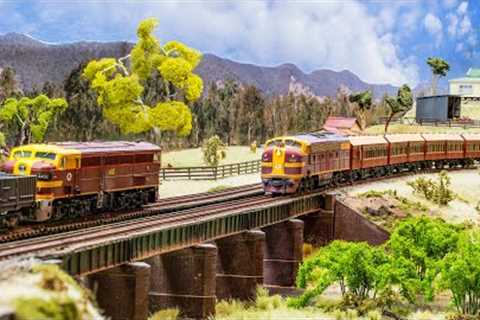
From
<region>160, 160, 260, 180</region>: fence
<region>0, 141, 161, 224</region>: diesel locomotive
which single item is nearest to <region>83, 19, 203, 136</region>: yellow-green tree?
<region>160, 160, 260, 180</region>: fence

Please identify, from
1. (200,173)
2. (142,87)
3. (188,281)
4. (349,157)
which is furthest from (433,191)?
(142,87)

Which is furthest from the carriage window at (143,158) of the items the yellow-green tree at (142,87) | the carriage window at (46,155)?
the yellow-green tree at (142,87)

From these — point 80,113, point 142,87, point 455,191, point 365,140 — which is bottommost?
point 455,191

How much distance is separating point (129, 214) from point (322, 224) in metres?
14.4

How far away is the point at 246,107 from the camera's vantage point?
13262cm

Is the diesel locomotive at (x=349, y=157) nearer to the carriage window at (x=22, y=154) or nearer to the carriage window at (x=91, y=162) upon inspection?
the carriage window at (x=91, y=162)

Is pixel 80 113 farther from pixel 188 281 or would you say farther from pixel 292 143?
pixel 188 281

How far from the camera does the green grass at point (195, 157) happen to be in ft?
285

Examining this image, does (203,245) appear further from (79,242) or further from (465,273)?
(465,273)

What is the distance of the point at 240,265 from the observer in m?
38.6

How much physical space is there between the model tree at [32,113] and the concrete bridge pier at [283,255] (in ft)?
129

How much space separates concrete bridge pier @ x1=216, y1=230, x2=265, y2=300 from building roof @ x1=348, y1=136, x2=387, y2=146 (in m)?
20.3

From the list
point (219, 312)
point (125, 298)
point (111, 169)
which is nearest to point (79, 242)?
point (125, 298)

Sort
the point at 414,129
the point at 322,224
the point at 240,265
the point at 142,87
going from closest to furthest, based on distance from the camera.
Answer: the point at 240,265
the point at 322,224
the point at 142,87
the point at 414,129
